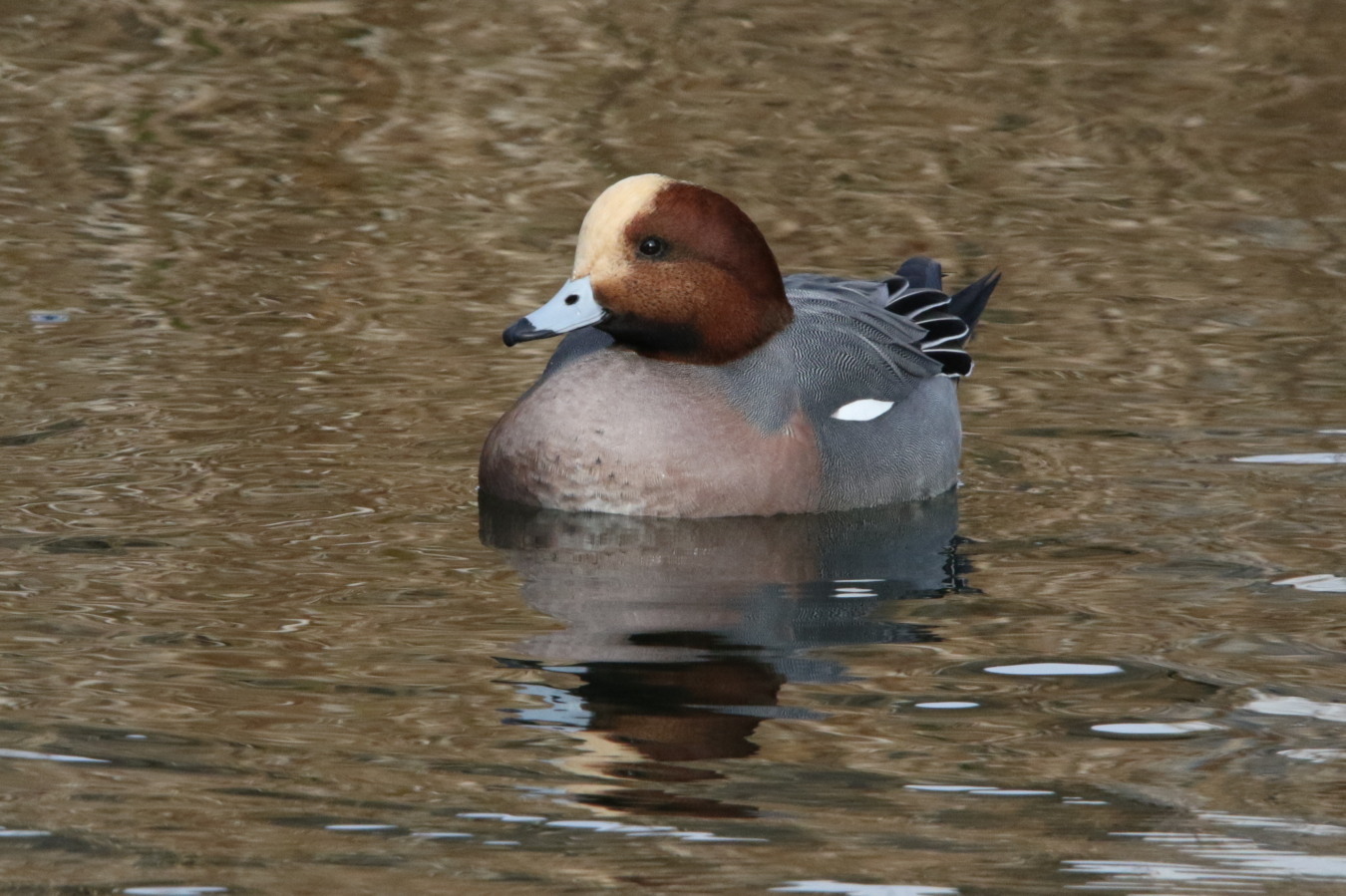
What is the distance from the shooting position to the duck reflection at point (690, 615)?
5043 millimetres

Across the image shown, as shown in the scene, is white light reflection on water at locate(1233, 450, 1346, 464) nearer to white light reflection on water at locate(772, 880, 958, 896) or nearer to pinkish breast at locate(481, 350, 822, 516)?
pinkish breast at locate(481, 350, 822, 516)

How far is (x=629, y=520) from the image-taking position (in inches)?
277

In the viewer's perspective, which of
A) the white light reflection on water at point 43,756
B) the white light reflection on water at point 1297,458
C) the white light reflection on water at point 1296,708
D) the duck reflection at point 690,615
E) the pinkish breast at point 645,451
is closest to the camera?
the white light reflection on water at point 43,756

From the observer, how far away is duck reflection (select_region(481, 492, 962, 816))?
5043 millimetres

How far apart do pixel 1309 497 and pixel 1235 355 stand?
5.52 ft

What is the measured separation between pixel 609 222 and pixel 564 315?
329 mm

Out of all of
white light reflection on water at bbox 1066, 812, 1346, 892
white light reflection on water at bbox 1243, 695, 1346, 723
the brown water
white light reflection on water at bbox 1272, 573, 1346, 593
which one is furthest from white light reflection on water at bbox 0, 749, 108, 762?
white light reflection on water at bbox 1272, 573, 1346, 593

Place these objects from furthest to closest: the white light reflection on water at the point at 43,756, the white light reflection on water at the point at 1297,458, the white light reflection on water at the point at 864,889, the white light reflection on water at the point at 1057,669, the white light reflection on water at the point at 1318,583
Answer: the white light reflection on water at the point at 1297,458, the white light reflection on water at the point at 1318,583, the white light reflection on water at the point at 1057,669, the white light reflection on water at the point at 43,756, the white light reflection on water at the point at 864,889

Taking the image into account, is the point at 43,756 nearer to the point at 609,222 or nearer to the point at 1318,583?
the point at 609,222

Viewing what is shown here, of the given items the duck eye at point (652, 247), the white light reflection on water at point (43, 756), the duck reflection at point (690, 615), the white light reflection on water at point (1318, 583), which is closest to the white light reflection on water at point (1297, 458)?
the duck reflection at point (690, 615)

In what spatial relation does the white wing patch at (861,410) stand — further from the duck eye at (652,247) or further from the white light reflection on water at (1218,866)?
the white light reflection on water at (1218,866)

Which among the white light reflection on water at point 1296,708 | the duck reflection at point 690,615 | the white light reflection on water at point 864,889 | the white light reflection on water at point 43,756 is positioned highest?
the white light reflection on water at point 864,889

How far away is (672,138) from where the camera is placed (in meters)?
12.3

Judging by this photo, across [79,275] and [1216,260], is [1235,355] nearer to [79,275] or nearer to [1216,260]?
[1216,260]
